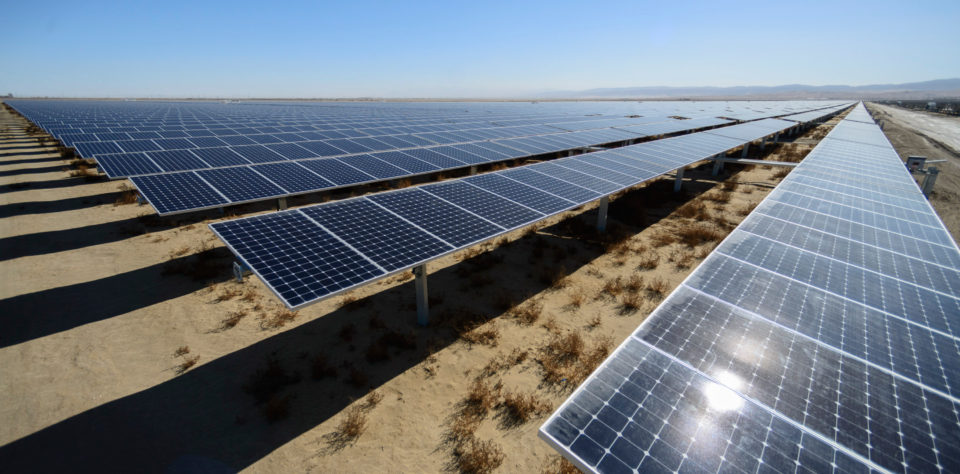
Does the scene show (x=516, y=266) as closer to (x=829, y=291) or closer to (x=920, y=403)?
(x=829, y=291)

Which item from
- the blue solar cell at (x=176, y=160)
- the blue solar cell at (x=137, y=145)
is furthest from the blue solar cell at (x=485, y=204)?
the blue solar cell at (x=137, y=145)

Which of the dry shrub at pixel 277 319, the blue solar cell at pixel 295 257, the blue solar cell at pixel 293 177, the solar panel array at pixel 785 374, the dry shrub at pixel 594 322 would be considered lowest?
the dry shrub at pixel 594 322

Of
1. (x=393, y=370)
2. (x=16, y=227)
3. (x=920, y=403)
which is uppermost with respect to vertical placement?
(x=920, y=403)

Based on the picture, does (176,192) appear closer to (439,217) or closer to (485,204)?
(439,217)

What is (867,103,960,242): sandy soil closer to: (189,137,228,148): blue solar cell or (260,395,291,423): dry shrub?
(260,395,291,423): dry shrub

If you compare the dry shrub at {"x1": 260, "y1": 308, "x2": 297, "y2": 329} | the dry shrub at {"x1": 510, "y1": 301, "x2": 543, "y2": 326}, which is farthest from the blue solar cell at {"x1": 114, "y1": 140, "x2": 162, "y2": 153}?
the dry shrub at {"x1": 510, "y1": 301, "x2": 543, "y2": 326}

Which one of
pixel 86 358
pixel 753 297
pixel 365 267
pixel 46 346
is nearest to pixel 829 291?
pixel 753 297

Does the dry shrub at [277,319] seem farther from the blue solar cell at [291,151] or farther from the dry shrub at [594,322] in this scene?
the blue solar cell at [291,151]
